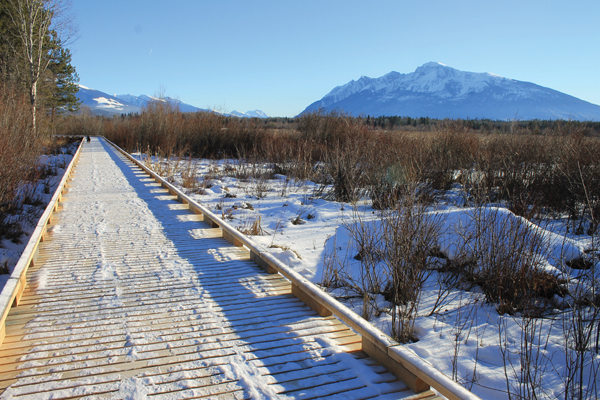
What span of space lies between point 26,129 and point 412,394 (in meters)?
10.9

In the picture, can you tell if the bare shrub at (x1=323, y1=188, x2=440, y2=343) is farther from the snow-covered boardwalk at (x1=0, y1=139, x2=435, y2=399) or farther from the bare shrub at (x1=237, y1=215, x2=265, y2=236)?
the bare shrub at (x1=237, y1=215, x2=265, y2=236)

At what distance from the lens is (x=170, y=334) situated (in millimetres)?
2764

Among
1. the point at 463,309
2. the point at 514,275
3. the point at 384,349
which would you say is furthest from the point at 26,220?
the point at 514,275

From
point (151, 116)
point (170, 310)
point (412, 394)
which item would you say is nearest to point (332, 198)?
point (170, 310)

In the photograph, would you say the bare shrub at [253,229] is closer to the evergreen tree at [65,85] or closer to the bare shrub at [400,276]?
the bare shrub at [400,276]

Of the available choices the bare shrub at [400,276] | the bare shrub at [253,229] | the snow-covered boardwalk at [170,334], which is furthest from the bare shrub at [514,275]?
the bare shrub at [253,229]

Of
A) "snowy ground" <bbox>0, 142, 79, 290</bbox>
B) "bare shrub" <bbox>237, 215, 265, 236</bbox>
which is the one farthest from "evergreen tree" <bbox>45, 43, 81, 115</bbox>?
"bare shrub" <bbox>237, 215, 265, 236</bbox>

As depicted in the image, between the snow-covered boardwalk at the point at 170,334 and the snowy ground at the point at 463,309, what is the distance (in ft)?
2.36

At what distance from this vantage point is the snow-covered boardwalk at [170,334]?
2203 mm

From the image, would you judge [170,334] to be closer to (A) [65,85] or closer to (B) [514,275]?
(B) [514,275]

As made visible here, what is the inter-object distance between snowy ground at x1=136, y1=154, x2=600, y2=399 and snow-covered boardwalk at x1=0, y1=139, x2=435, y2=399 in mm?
720

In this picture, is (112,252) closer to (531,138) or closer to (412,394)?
(412,394)

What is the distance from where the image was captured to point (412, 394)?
217cm

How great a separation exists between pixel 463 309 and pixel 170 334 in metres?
2.81
